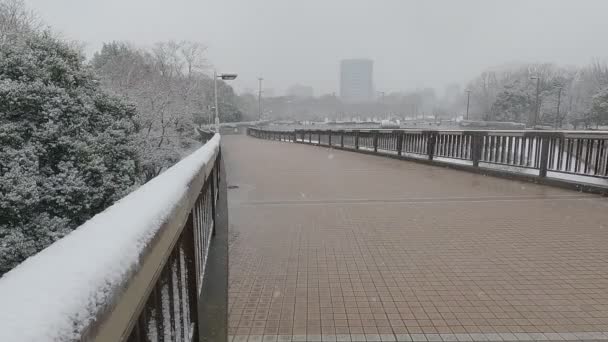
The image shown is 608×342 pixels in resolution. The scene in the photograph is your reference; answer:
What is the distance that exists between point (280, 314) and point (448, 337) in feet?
4.08

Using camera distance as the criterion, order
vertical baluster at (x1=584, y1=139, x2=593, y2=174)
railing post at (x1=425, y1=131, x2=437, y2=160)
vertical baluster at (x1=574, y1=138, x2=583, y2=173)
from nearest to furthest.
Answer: vertical baluster at (x1=584, y1=139, x2=593, y2=174) < vertical baluster at (x1=574, y1=138, x2=583, y2=173) < railing post at (x1=425, y1=131, x2=437, y2=160)

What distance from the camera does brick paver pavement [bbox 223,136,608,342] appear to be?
293 cm

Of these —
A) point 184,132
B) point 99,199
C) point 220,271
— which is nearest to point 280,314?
point 220,271

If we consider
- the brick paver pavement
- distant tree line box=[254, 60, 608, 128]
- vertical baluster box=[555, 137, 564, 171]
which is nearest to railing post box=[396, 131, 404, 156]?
vertical baluster box=[555, 137, 564, 171]

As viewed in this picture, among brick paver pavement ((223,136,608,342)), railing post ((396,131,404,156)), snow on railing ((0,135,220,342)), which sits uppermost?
snow on railing ((0,135,220,342))

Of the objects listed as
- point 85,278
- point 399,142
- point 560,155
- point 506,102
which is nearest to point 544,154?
point 560,155

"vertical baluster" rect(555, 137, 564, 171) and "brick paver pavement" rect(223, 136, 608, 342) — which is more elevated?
"vertical baluster" rect(555, 137, 564, 171)

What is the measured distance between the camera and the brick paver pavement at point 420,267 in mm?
2926

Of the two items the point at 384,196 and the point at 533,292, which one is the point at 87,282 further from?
the point at 384,196

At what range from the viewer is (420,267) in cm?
400

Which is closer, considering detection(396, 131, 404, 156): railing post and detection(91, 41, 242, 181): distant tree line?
detection(396, 131, 404, 156): railing post

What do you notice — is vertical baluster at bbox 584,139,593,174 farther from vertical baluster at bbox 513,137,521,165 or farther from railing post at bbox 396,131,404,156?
railing post at bbox 396,131,404,156

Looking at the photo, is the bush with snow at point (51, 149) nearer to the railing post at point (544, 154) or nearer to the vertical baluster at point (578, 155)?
the railing post at point (544, 154)

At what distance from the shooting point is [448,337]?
A: 2760mm
